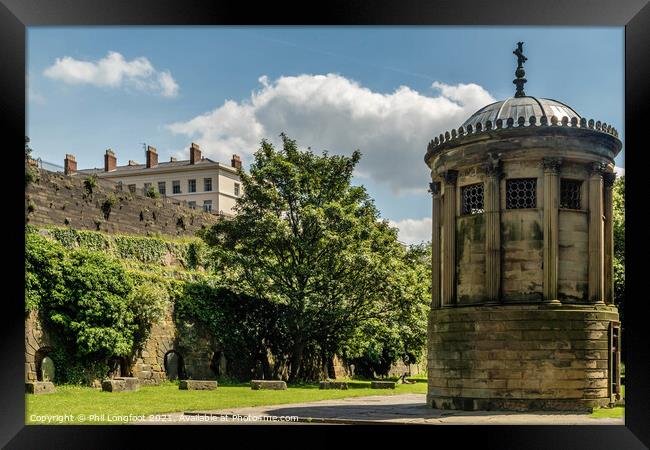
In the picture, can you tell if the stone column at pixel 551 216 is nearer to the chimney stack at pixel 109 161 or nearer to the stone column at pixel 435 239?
the stone column at pixel 435 239

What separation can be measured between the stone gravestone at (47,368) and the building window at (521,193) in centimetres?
1556

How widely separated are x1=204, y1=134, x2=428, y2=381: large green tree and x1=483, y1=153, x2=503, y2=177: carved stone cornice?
13013mm

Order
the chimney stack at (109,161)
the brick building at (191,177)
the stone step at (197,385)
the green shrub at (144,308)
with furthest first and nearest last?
the brick building at (191,177) < the chimney stack at (109,161) < the green shrub at (144,308) < the stone step at (197,385)

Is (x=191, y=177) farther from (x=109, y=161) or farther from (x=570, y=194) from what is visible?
(x=570, y=194)

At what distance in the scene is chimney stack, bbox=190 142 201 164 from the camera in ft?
204

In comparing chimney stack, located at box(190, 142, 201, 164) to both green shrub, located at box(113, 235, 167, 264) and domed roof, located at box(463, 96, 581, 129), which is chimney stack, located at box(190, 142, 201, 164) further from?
domed roof, located at box(463, 96, 581, 129)

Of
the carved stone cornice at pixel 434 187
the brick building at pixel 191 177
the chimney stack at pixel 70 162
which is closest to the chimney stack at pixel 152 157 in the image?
the brick building at pixel 191 177

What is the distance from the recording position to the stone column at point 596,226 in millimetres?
19078

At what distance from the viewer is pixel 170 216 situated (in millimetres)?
38781

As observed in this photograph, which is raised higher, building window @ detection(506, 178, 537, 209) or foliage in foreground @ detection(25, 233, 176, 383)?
building window @ detection(506, 178, 537, 209)

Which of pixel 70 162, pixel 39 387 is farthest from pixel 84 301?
pixel 70 162

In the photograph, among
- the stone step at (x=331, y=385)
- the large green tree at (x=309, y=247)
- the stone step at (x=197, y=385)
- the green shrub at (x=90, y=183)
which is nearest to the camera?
the stone step at (x=197, y=385)

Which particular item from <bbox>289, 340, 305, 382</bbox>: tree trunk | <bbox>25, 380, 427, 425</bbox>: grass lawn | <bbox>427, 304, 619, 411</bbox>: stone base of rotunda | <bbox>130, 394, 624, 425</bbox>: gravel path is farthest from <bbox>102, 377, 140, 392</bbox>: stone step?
<bbox>427, 304, 619, 411</bbox>: stone base of rotunda
